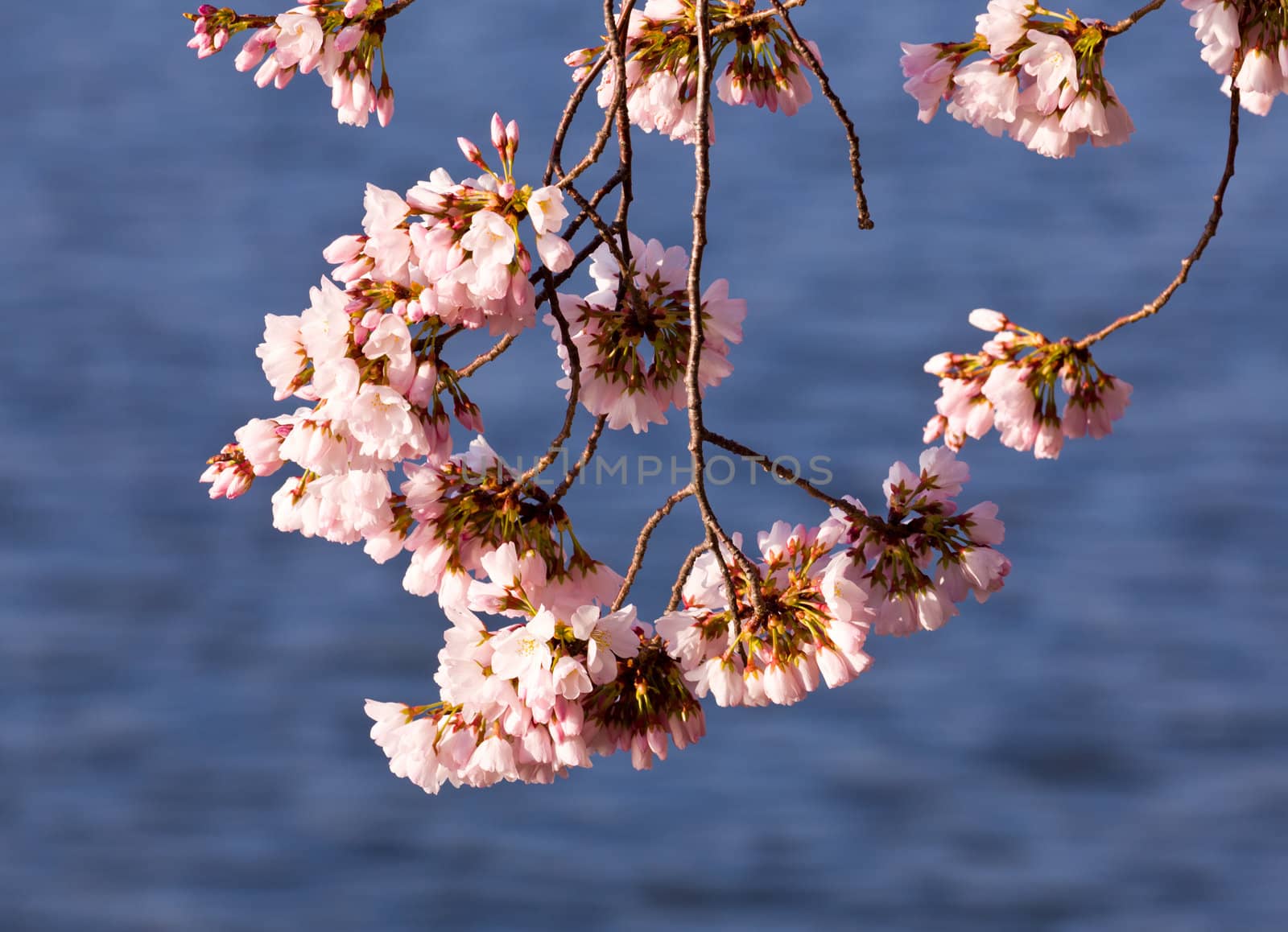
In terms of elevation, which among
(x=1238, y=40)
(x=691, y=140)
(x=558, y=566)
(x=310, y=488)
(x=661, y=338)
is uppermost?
(x=691, y=140)

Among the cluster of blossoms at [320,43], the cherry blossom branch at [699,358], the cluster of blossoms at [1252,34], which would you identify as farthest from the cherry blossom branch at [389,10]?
the cluster of blossoms at [1252,34]

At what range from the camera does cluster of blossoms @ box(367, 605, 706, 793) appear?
1361 millimetres

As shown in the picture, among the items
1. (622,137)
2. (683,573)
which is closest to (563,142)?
(622,137)

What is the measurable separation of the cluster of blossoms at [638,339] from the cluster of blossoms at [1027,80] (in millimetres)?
338

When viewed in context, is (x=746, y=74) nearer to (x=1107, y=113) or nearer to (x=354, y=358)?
(x=1107, y=113)

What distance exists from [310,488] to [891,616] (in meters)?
0.58

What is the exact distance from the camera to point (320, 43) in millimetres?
1617

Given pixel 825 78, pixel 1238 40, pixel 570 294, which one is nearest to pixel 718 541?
pixel 570 294

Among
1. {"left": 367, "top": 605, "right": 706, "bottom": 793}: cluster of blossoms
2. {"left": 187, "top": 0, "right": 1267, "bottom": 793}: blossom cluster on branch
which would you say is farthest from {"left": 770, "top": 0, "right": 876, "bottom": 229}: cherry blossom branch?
{"left": 367, "top": 605, "right": 706, "bottom": 793}: cluster of blossoms

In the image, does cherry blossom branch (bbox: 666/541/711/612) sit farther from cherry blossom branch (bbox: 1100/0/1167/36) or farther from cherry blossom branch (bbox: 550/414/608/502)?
cherry blossom branch (bbox: 1100/0/1167/36)

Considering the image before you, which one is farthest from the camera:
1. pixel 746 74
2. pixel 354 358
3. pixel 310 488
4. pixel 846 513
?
pixel 746 74

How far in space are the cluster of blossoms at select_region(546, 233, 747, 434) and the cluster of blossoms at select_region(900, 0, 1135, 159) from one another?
0.34m

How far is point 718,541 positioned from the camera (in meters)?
1.39

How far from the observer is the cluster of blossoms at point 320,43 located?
1613mm
